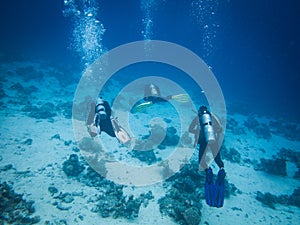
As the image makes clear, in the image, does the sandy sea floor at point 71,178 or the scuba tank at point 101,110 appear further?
the sandy sea floor at point 71,178

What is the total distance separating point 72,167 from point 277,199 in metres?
9.50

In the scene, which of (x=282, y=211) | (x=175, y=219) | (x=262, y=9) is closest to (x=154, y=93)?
(x=175, y=219)

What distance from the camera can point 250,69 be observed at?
270ft

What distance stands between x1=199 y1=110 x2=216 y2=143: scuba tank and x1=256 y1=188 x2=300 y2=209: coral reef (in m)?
5.39

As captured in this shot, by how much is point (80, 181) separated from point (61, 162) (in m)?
1.75

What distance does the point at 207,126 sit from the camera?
22.3ft

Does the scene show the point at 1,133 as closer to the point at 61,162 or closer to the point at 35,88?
the point at 61,162

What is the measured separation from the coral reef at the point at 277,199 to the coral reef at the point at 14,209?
924cm

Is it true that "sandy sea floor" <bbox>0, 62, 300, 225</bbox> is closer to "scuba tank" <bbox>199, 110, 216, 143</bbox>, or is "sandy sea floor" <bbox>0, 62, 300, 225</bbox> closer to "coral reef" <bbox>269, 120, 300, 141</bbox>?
"coral reef" <bbox>269, 120, 300, 141</bbox>

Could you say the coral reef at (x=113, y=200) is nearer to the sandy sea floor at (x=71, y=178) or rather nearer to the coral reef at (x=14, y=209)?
the sandy sea floor at (x=71, y=178)

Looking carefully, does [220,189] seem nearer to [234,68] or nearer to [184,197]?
[184,197]

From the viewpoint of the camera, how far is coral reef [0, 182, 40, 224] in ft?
21.7

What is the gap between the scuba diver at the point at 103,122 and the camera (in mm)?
7440

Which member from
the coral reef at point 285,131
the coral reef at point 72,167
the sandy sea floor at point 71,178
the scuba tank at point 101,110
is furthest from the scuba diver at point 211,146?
the coral reef at point 285,131
